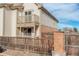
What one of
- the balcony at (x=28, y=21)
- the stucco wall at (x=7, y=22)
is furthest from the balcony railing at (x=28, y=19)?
the stucco wall at (x=7, y=22)

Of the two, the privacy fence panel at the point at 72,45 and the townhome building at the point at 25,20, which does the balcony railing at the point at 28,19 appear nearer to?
the townhome building at the point at 25,20

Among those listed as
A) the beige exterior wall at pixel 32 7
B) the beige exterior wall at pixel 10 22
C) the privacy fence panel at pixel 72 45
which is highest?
the beige exterior wall at pixel 32 7

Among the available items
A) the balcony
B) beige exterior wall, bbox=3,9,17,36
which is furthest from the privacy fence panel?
beige exterior wall, bbox=3,9,17,36

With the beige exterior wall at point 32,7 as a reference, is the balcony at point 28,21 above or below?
below

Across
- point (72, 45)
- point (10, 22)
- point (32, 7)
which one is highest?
point (32, 7)

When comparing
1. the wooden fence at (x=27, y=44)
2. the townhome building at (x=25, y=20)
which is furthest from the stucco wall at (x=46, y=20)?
the wooden fence at (x=27, y=44)

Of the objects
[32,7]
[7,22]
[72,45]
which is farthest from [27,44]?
[72,45]

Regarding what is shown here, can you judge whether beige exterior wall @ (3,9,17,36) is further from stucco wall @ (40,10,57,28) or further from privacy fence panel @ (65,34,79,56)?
privacy fence panel @ (65,34,79,56)

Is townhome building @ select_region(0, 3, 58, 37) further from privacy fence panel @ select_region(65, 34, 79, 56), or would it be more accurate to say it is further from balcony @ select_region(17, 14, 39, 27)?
privacy fence panel @ select_region(65, 34, 79, 56)

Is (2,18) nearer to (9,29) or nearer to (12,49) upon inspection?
(9,29)

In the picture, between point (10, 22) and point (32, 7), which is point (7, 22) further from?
point (32, 7)

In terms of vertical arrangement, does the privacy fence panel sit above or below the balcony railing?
below

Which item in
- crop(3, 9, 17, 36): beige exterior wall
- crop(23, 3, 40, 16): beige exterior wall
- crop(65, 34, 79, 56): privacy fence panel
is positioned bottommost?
crop(65, 34, 79, 56): privacy fence panel

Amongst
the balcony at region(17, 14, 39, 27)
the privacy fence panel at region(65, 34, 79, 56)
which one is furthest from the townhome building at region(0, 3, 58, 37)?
the privacy fence panel at region(65, 34, 79, 56)
